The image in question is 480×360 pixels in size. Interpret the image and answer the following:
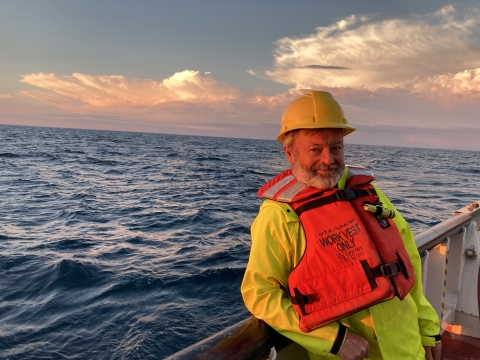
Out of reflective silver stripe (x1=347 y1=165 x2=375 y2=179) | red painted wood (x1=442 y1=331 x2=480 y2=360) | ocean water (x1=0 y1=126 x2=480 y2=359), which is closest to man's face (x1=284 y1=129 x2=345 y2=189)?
reflective silver stripe (x1=347 y1=165 x2=375 y2=179)

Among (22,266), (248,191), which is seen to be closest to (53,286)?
(22,266)

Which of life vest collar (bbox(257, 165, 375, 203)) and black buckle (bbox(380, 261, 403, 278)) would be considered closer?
black buckle (bbox(380, 261, 403, 278))

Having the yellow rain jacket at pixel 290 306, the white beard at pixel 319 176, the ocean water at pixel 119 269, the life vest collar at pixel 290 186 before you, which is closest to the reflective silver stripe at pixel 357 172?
the life vest collar at pixel 290 186

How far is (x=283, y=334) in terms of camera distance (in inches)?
59.1

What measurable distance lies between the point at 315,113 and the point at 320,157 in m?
0.21

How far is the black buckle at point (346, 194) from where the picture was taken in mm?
1641

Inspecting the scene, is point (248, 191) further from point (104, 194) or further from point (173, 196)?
point (104, 194)

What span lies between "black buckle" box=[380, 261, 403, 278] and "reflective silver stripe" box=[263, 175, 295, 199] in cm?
55

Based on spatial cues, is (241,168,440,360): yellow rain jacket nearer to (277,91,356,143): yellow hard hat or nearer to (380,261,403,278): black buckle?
(380,261,403,278): black buckle

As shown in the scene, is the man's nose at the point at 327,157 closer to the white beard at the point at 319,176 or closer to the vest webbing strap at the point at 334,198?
the white beard at the point at 319,176

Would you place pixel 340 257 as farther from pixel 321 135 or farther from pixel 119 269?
pixel 119 269

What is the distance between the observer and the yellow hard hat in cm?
161

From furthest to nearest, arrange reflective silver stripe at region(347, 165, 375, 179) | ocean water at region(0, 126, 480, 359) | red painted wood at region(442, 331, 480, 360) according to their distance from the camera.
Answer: ocean water at region(0, 126, 480, 359) < red painted wood at region(442, 331, 480, 360) < reflective silver stripe at region(347, 165, 375, 179)

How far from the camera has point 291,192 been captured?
1.62 metres
